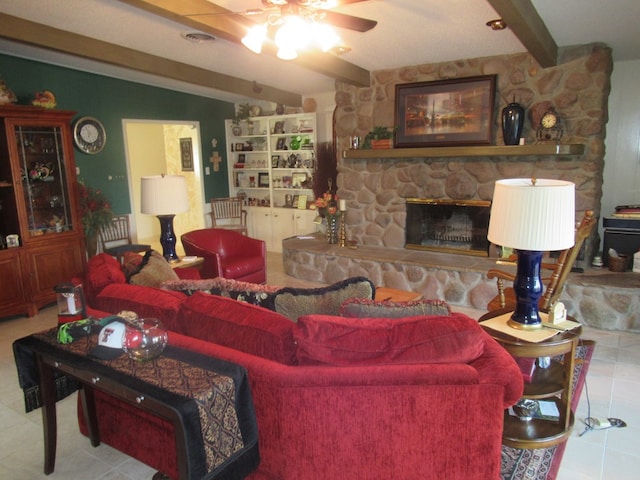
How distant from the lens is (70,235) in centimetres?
459

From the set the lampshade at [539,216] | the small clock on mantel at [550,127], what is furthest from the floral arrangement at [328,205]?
the lampshade at [539,216]

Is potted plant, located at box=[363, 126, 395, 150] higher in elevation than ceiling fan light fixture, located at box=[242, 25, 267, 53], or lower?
lower

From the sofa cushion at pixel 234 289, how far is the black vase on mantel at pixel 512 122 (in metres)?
3.12

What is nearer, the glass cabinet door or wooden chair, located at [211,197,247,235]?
the glass cabinet door

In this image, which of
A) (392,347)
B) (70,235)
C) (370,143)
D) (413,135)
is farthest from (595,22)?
(70,235)

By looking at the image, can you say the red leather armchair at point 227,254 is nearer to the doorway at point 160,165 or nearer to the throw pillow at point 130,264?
the throw pillow at point 130,264

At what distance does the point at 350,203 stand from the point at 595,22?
301 cm

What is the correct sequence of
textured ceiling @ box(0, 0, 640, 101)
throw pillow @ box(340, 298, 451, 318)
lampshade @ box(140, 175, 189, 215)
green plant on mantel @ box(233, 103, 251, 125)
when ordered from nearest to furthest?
throw pillow @ box(340, 298, 451, 318), textured ceiling @ box(0, 0, 640, 101), lampshade @ box(140, 175, 189, 215), green plant on mantel @ box(233, 103, 251, 125)

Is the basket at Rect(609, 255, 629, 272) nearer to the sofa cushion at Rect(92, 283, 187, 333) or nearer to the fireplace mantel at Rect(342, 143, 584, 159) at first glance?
the fireplace mantel at Rect(342, 143, 584, 159)

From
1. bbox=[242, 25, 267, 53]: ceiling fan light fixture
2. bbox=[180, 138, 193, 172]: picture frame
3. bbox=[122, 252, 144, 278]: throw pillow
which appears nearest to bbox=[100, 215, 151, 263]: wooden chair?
bbox=[180, 138, 193, 172]: picture frame

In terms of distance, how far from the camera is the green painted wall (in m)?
4.72

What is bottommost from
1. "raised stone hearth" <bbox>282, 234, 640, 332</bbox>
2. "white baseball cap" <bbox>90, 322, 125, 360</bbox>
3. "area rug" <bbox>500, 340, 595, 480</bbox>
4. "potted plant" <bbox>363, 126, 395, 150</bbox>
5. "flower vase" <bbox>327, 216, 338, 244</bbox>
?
"area rug" <bbox>500, 340, 595, 480</bbox>

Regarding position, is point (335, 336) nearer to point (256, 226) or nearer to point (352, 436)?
point (352, 436)

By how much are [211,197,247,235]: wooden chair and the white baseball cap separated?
18.1ft
